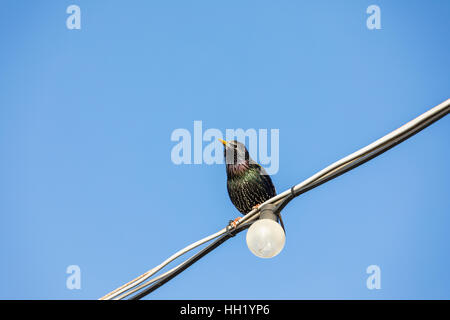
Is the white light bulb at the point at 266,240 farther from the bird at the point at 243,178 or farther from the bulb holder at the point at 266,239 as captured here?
the bird at the point at 243,178

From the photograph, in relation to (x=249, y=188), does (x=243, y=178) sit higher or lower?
higher

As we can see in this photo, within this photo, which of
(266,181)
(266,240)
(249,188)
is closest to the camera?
(266,240)

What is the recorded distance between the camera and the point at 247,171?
4602mm

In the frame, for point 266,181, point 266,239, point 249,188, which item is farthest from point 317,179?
point 266,181

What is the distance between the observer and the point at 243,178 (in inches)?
180

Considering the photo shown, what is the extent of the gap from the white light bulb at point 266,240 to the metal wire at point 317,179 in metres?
0.23

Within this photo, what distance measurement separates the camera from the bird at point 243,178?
15.0 feet

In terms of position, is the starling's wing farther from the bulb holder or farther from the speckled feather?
the bulb holder

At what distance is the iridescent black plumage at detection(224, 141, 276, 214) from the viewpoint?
4578mm

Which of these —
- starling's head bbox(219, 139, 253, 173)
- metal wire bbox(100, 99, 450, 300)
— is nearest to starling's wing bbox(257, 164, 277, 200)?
starling's head bbox(219, 139, 253, 173)

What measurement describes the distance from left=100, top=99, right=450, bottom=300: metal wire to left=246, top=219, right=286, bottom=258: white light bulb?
0.23 m

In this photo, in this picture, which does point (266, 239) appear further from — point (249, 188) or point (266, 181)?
point (266, 181)
